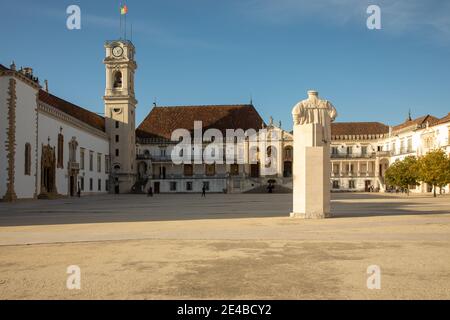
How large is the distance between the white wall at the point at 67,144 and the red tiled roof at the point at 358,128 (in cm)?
4173

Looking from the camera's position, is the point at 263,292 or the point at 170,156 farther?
the point at 170,156

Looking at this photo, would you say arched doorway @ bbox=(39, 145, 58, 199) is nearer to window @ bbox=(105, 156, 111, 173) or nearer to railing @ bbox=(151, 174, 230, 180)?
window @ bbox=(105, 156, 111, 173)

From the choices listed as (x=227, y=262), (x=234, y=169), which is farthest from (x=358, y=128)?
(x=227, y=262)

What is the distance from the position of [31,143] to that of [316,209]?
32767 mm

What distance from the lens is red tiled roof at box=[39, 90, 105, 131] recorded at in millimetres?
56763

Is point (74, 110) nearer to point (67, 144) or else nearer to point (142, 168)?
point (67, 144)

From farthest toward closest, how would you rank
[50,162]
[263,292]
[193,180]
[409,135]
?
[193,180], [409,135], [50,162], [263,292]

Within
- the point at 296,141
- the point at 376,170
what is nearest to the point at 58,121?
the point at 296,141

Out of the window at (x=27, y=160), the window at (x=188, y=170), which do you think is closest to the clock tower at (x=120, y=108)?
the window at (x=188, y=170)

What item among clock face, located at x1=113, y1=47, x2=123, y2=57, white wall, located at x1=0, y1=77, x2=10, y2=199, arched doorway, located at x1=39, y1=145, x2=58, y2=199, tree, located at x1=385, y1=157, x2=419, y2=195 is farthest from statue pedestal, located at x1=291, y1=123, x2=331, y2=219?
clock face, located at x1=113, y1=47, x2=123, y2=57
